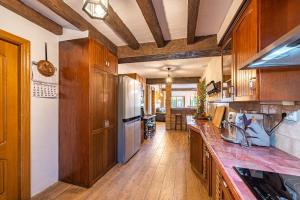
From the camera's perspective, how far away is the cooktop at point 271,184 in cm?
77

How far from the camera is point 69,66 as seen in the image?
2.49 meters

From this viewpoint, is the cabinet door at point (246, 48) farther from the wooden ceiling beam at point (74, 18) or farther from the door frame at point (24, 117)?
the door frame at point (24, 117)

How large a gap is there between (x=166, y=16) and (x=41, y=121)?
2.32 meters

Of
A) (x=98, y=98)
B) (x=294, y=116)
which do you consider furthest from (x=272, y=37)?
(x=98, y=98)

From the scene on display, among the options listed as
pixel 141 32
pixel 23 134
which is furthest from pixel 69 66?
pixel 141 32

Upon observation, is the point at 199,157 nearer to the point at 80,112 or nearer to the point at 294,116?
the point at 294,116

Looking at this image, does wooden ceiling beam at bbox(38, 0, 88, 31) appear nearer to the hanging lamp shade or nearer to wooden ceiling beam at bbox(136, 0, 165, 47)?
the hanging lamp shade

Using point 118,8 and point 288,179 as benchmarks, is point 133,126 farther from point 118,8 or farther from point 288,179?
point 288,179

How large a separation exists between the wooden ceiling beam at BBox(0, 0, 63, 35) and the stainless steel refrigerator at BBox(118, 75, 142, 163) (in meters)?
1.40

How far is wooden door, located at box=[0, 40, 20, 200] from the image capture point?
181cm

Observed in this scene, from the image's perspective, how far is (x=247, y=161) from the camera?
3.90 feet

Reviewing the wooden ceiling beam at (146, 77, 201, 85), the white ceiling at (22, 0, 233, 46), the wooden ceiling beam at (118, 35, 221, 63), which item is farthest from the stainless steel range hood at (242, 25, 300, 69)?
the wooden ceiling beam at (146, 77, 201, 85)

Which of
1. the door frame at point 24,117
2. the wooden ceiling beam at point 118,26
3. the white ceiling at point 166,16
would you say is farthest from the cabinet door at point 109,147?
the white ceiling at point 166,16

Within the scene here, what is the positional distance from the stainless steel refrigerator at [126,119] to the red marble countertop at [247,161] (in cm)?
210
